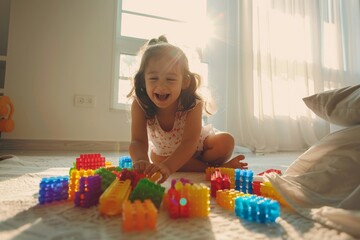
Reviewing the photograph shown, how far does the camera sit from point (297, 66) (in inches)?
89.2

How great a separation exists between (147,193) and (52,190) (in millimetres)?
180

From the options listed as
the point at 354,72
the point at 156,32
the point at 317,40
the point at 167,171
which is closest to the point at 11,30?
the point at 156,32

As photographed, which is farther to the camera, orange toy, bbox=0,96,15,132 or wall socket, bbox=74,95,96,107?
wall socket, bbox=74,95,96,107

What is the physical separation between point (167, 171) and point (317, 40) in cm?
216

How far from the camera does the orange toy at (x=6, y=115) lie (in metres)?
1.63

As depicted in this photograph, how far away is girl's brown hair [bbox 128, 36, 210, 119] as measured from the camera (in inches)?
35.0

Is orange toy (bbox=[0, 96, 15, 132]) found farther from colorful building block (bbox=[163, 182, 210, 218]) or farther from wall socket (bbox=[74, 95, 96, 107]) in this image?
colorful building block (bbox=[163, 182, 210, 218])

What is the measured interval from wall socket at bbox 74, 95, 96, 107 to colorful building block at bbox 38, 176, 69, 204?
4.81ft

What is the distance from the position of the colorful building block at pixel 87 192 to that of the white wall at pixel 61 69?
1.49 m

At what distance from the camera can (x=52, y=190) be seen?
0.50m

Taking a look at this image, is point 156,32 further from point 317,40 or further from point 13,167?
point 13,167

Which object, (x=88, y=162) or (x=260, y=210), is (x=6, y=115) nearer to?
(x=88, y=162)

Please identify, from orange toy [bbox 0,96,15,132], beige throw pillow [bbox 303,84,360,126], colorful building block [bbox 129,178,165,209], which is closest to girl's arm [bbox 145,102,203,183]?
colorful building block [bbox 129,178,165,209]

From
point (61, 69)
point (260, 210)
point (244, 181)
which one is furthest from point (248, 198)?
point (61, 69)
